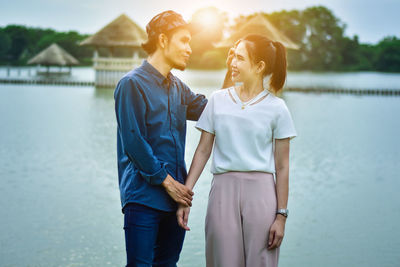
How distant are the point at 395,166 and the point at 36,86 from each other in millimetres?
22265

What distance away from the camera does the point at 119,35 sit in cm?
2544

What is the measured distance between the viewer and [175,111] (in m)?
2.08

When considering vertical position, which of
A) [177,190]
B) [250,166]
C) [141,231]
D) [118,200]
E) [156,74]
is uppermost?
[156,74]

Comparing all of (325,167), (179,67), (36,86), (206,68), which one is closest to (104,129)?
(325,167)

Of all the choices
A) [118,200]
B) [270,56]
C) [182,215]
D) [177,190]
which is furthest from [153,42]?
[118,200]

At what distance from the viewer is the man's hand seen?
1.96m

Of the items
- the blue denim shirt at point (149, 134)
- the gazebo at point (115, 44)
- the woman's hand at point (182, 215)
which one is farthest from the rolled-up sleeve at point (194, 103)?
the gazebo at point (115, 44)

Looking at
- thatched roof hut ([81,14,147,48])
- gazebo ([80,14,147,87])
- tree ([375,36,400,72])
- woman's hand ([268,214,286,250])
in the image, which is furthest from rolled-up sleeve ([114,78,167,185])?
tree ([375,36,400,72])

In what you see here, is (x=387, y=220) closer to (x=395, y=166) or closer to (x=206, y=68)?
(x=395, y=166)

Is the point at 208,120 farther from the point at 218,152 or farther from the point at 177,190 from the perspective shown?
the point at 177,190

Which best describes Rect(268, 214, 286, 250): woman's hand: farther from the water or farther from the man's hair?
the water

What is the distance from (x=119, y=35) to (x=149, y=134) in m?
24.3

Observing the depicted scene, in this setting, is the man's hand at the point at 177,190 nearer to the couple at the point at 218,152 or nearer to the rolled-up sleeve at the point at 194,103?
the couple at the point at 218,152

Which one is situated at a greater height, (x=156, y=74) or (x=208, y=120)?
(x=156, y=74)
